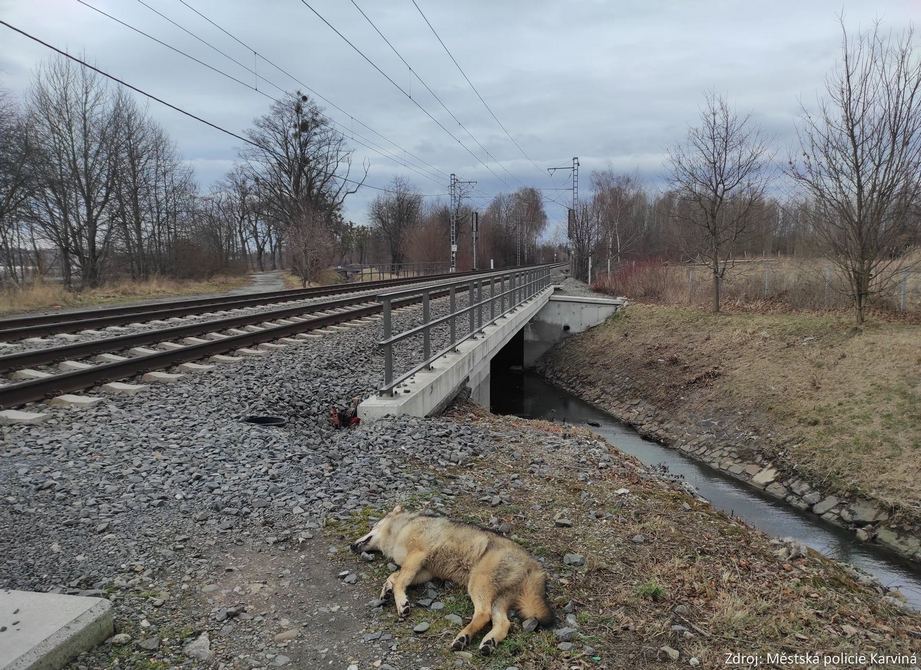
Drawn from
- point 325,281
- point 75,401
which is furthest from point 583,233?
point 75,401

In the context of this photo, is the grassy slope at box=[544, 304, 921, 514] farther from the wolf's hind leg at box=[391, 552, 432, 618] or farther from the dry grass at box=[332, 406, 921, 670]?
the wolf's hind leg at box=[391, 552, 432, 618]

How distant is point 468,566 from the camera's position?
3.06 metres

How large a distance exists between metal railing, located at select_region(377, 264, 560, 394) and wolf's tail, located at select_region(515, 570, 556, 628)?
340 cm

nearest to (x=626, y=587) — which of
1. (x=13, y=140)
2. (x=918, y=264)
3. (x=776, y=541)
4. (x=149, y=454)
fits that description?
(x=776, y=541)

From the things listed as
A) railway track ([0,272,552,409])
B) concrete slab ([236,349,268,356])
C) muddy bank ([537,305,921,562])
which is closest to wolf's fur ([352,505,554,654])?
railway track ([0,272,552,409])

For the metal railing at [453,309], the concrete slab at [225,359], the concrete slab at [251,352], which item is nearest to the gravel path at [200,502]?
the metal railing at [453,309]

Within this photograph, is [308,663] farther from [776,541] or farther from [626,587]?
[776,541]

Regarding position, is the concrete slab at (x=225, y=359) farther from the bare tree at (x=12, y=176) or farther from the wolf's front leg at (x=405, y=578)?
the bare tree at (x=12, y=176)

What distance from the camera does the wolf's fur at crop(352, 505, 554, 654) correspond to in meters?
2.77

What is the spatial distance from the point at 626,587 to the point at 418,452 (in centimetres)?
234

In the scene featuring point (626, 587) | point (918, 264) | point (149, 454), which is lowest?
point (626, 587)

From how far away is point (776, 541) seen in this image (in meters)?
5.30

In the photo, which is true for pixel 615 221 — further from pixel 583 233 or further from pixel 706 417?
pixel 706 417

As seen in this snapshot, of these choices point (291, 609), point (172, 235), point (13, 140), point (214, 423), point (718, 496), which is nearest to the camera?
point (291, 609)
